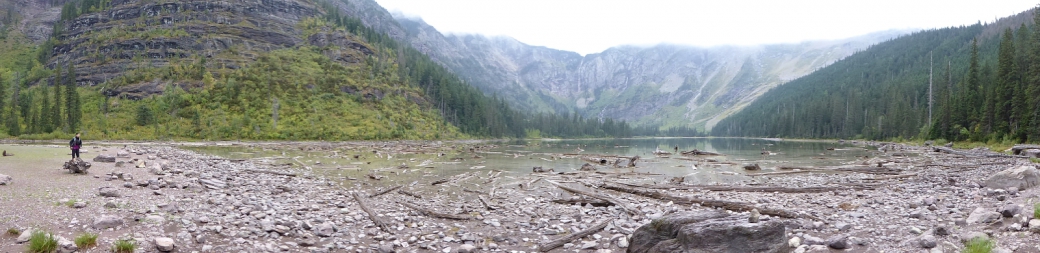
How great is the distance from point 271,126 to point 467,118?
6339cm

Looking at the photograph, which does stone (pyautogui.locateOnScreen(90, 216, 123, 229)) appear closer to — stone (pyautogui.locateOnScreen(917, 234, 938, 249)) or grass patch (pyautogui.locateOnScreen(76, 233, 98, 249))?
grass patch (pyautogui.locateOnScreen(76, 233, 98, 249))

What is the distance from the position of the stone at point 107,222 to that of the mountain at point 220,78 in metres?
81.2

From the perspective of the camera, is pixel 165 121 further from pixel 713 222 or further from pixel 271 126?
pixel 713 222

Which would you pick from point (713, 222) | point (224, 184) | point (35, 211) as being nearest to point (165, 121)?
point (224, 184)

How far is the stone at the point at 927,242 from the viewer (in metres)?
10.3

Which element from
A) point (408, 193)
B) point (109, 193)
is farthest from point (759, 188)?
point (109, 193)

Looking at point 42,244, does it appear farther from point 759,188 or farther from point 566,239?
point 759,188

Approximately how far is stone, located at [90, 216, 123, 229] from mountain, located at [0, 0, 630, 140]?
81222 mm

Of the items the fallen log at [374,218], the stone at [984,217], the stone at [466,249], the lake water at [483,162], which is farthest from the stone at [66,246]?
the stone at [984,217]

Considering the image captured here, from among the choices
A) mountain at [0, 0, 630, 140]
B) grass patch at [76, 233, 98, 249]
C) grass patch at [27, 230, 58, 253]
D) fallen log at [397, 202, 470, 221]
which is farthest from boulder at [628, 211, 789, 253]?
mountain at [0, 0, 630, 140]

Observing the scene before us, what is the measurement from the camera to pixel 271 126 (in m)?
88.6

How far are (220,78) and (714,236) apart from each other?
122 meters

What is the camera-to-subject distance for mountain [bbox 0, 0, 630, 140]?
86875mm

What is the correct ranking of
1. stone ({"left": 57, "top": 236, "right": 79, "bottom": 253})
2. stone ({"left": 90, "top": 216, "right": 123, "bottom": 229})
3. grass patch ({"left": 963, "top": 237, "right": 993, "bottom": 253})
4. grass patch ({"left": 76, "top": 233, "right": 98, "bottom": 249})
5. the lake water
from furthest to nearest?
1. the lake water
2. stone ({"left": 90, "top": 216, "right": 123, "bottom": 229})
3. grass patch ({"left": 76, "top": 233, "right": 98, "bottom": 249})
4. stone ({"left": 57, "top": 236, "right": 79, "bottom": 253})
5. grass patch ({"left": 963, "top": 237, "right": 993, "bottom": 253})
